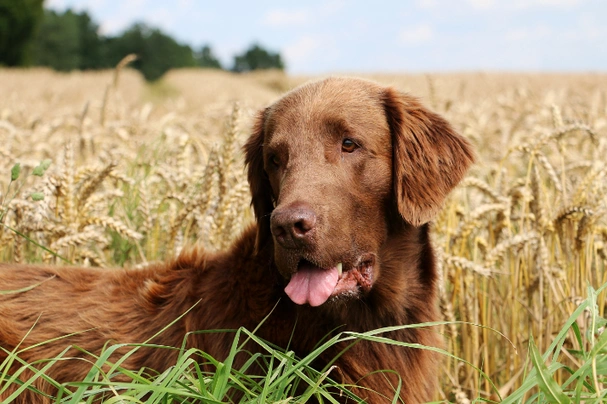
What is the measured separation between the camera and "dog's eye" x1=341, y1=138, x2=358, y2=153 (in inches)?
117

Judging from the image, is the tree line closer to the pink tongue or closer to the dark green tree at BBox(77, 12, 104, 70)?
the dark green tree at BBox(77, 12, 104, 70)

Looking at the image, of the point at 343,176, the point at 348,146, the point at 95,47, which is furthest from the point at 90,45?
the point at 343,176

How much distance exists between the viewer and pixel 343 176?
2863 mm

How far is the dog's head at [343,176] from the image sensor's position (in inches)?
105

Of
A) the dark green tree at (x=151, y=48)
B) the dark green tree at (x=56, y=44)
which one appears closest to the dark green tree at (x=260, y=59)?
the dark green tree at (x=151, y=48)

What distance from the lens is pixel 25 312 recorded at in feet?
10.1

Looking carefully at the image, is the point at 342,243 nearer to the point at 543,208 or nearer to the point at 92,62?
the point at 543,208

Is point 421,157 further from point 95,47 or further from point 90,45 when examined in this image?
point 90,45

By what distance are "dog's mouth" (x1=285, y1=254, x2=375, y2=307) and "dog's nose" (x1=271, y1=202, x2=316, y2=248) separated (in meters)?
0.17

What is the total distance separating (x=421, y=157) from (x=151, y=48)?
87.8 m

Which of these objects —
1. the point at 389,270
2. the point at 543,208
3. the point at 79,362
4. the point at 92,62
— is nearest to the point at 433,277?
the point at 389,270

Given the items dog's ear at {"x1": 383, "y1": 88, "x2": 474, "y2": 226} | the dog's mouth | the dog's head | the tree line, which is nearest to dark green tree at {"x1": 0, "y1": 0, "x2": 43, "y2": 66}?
the tree line

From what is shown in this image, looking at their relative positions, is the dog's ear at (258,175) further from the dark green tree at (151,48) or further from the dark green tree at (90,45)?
the dark green tree at (90,45)

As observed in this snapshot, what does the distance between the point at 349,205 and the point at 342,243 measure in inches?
7.0
